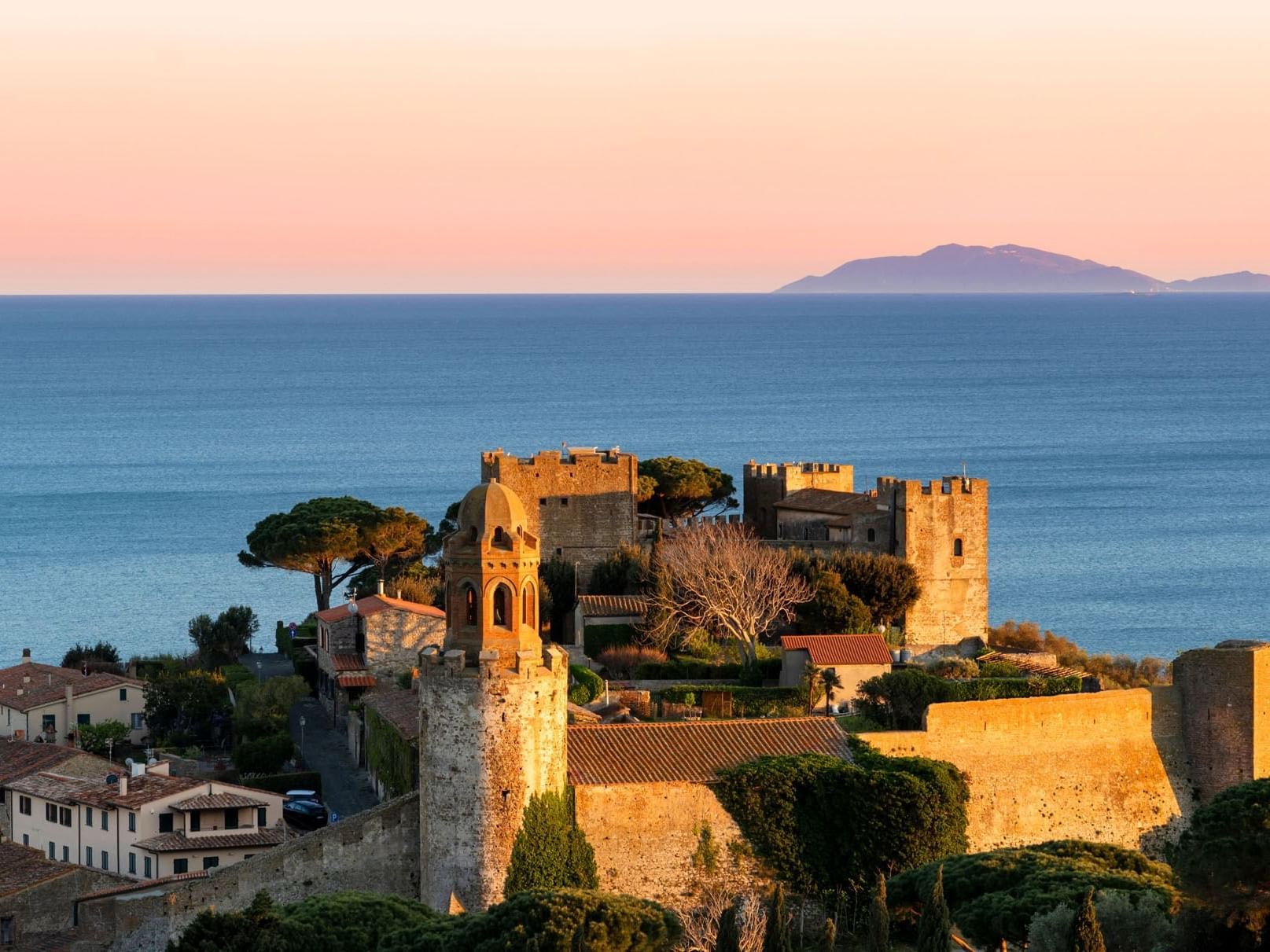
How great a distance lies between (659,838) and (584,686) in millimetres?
8083

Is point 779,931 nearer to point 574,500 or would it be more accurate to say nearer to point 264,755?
point 264,755

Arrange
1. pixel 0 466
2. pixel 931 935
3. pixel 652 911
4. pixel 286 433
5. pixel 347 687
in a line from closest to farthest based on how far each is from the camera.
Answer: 1. pixel 931 935
2. pixel 652 911
3. pixel 347 687
4. pixel 0 466
5. pixel 286 433

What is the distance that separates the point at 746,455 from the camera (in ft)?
395

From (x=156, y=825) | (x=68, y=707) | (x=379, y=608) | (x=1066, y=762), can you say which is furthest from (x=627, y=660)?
(x=68, y=707)

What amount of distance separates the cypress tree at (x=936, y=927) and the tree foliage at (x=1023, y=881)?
2601 millimetres

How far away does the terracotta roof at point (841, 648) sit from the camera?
44.3m

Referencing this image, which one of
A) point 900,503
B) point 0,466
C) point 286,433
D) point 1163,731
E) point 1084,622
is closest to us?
point 1163,731

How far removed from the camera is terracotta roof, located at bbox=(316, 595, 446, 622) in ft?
158

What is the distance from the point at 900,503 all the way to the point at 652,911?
2079 centimetres

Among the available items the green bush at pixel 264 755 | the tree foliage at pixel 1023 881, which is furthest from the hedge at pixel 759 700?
the tree foliage at pixel 1023 881

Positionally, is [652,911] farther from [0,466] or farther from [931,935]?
[0,466]

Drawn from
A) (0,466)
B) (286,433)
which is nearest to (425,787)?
(0,466)

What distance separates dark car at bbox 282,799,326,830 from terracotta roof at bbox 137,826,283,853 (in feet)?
3.99

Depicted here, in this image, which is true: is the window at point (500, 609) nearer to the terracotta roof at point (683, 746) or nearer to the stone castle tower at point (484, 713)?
the stone castle tower at point (484, 713)
